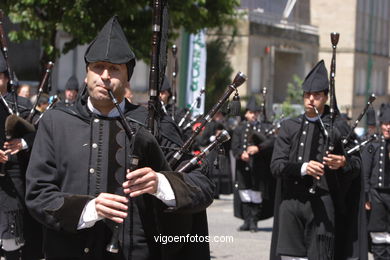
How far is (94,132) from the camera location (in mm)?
4625

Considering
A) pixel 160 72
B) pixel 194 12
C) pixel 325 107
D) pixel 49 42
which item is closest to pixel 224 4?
pixel 194 12

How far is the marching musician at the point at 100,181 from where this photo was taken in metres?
4.42

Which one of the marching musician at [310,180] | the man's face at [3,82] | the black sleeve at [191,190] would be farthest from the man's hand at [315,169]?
the black sleeve at [191,190]

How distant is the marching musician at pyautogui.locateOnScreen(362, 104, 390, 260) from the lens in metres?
11.0

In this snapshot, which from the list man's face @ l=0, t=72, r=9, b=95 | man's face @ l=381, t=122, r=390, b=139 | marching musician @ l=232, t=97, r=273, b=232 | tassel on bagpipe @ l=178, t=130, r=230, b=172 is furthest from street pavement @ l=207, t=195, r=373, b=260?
tassel on bagpipe @ l=178, t=130, r=230, b=172

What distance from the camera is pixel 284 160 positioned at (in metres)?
8.59

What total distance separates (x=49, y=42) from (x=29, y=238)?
688cm

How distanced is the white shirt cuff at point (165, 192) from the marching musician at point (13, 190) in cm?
370

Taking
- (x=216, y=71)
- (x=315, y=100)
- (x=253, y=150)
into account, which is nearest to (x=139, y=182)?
(x=315, y=100)

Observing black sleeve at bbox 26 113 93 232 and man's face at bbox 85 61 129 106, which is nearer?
black sleeve at bbox 26 113 93 232

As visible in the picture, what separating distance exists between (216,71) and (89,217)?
82.1ft

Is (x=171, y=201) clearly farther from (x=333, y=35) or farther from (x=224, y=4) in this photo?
(x=224, y=4)

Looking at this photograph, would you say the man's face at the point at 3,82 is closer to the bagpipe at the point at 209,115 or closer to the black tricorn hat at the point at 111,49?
the bagpipe at the point at 209,115

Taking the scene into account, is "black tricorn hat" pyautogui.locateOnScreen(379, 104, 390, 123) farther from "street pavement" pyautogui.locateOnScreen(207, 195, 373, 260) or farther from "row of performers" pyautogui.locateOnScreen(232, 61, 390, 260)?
"row of performers" pyautogui.locateOnScreen(232, 61, 390, 260)
